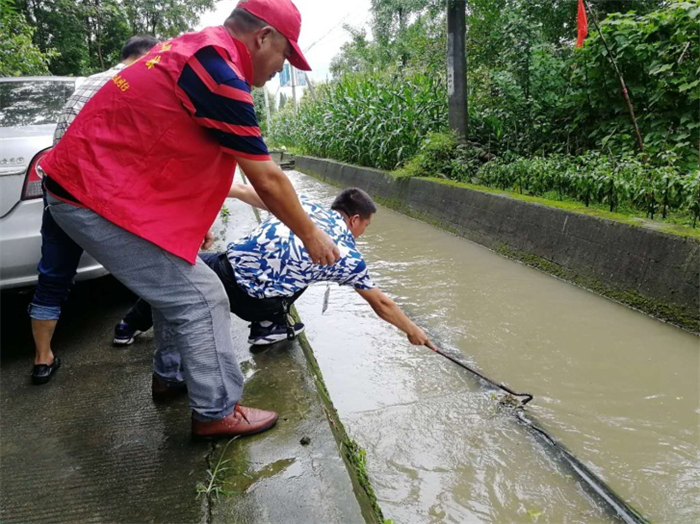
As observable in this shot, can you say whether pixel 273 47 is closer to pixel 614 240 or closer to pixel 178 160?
pixel 178 160

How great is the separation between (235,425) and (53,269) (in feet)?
3.90

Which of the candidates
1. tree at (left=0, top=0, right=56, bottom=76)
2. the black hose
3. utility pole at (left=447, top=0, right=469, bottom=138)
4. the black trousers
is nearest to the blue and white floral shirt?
the black trousers

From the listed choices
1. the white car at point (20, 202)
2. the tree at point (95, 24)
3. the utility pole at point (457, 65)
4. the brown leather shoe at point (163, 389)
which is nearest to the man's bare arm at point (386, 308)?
the brown leather shoe at point (163, 389)

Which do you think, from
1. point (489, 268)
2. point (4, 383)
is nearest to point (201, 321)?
point (4, 383)

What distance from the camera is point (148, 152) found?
1.60 meters

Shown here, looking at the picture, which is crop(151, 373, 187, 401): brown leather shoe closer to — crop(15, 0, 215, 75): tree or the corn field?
the corn field

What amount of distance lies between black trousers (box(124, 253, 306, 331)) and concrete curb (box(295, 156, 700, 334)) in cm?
257

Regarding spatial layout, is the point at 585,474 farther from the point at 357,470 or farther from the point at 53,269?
the point at 53,269

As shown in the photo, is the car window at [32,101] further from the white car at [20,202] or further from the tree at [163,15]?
the tree at [163,15]

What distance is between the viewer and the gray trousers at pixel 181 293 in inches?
65.8

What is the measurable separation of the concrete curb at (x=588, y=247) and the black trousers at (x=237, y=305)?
2572 millimetres

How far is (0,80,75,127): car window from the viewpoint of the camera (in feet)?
9.75

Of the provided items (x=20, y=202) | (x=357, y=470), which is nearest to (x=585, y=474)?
(x=357, y=470)

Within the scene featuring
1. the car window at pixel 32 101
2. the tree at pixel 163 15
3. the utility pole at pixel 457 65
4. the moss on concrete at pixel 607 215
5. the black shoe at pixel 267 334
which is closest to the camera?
the black shoe at pixel 267 334
